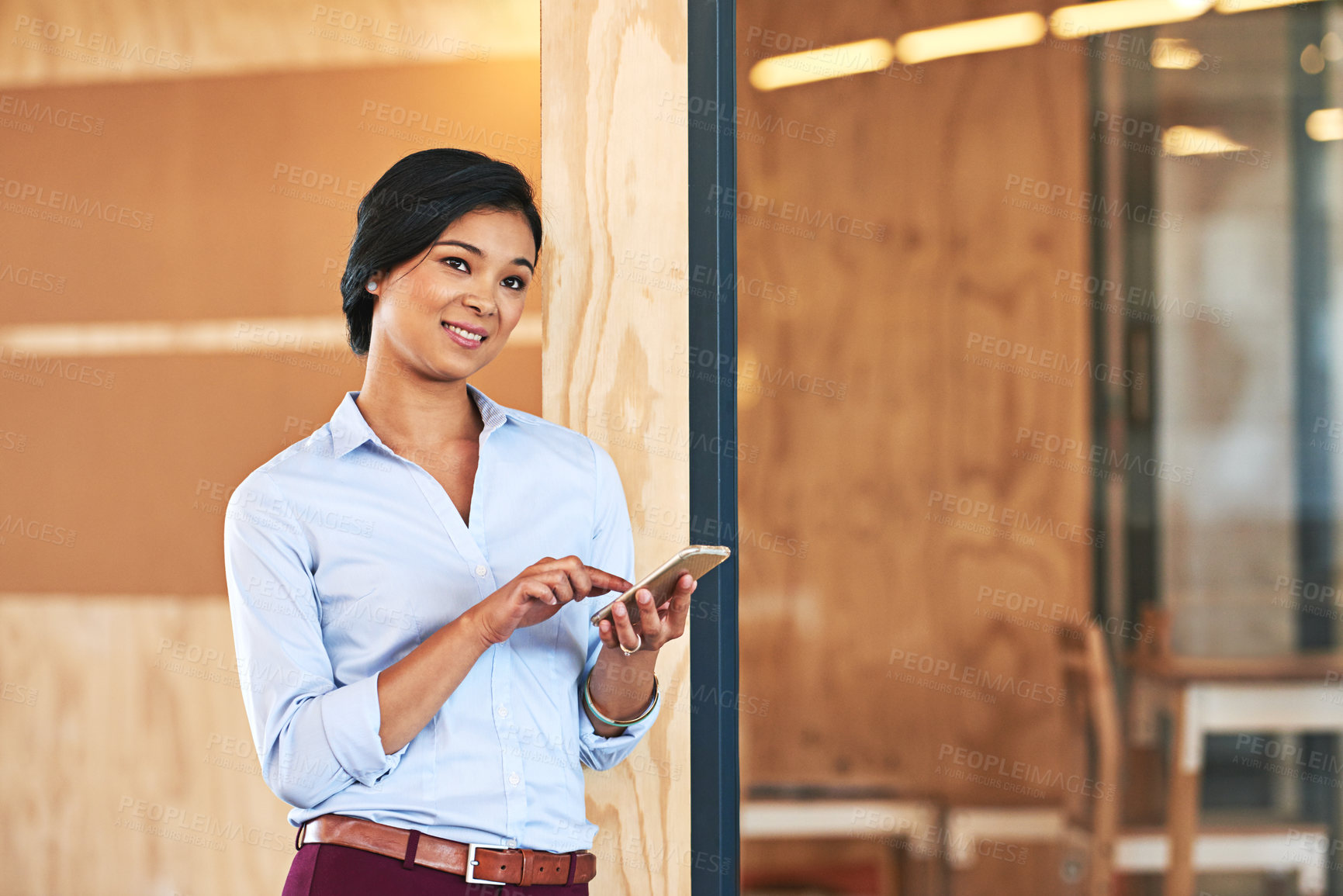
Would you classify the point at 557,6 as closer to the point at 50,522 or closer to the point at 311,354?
the point at 311,354

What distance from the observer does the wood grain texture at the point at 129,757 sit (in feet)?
7.39

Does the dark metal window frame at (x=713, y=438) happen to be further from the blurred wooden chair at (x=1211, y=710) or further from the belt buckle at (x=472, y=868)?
the blurred wooden chair at (x=1211, y=710)

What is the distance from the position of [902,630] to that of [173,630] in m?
1.60

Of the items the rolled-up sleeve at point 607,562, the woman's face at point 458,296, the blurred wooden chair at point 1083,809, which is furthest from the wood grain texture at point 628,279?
the blurred wooden chair at point 1083,809

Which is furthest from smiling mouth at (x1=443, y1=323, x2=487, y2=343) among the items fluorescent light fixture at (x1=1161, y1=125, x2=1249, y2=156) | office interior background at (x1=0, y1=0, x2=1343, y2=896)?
fluorescent light fixture at (x1=1161, y1=125, x2=1249, y2=156)

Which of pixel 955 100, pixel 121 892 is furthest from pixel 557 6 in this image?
pixel 121 892

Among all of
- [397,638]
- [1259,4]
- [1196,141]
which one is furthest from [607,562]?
[1259,4]

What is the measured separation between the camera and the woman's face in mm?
1158

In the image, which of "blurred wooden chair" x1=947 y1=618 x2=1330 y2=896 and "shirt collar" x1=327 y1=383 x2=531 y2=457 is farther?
"blurred wooden chair" x1=947 y1=618 x2=1330 y2=896

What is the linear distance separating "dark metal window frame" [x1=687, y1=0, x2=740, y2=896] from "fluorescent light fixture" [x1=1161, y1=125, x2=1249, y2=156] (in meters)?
0.79

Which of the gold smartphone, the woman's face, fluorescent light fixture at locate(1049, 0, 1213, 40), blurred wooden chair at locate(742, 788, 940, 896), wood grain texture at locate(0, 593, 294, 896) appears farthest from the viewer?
wood grain texture at locate(0, 593, 294, 896)

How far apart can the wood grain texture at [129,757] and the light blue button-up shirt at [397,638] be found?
51.7 inches

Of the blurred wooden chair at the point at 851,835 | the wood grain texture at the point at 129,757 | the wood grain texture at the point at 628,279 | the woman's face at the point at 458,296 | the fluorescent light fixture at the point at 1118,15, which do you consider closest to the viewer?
the woman's face at the point at 458,296

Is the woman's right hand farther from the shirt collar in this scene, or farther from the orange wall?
the orange wall
